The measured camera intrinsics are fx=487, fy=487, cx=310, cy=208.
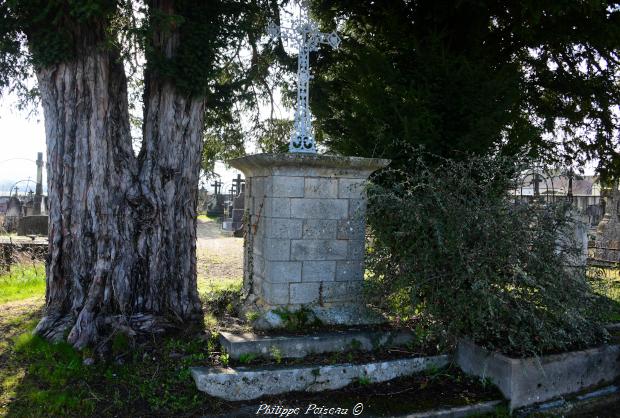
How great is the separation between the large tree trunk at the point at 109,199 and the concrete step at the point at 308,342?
1010 mm

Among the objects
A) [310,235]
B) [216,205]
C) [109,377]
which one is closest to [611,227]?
[310,235]

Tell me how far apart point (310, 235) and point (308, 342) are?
101 cm

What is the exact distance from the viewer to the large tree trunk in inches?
183

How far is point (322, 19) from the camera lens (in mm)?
7219

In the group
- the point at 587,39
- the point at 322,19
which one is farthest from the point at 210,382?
the point at 587,39

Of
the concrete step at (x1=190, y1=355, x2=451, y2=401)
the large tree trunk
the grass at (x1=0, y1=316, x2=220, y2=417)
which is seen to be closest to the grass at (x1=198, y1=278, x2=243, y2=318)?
the large tree trunk

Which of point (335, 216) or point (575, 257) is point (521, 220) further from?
point (335, 216)

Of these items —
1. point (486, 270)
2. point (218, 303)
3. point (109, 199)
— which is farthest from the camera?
point (218, 303)

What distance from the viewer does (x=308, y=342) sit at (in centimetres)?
429

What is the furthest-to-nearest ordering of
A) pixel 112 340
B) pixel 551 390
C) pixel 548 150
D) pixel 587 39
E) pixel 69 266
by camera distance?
Answer: 1. pixel 548 150
2. pixel 587 39
3. pixel 69 266
4. pixel 112 340
5. pixel 551 390

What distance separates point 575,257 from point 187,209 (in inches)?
152

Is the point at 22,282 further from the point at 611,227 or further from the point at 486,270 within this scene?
the point at 611,227

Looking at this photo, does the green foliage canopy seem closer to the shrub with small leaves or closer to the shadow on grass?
the shrub with small leaves

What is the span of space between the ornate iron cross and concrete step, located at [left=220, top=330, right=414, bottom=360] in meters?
1.77
